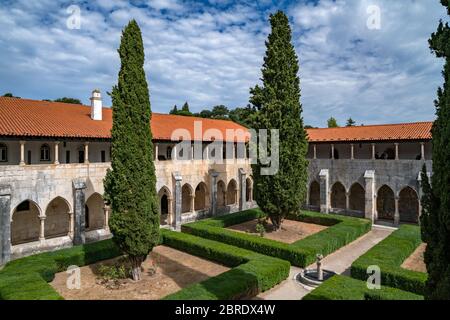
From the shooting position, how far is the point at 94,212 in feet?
75.7

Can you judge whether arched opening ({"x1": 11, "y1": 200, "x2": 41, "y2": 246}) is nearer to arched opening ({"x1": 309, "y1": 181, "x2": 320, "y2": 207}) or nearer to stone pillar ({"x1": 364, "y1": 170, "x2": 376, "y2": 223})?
arched opening ({"x1": 309, "y1": 181, "x2": 320, "y2": 207})

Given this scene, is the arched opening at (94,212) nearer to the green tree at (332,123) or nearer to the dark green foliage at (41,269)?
the dark green foliage at (41,269)

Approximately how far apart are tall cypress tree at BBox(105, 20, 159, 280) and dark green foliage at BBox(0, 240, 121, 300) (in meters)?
3.26

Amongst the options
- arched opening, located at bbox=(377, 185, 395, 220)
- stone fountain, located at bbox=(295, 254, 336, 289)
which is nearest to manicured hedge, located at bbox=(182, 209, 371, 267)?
stone fountain, located at bbox=(295, 254, 336, 289)

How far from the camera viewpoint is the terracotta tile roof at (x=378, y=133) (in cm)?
2367

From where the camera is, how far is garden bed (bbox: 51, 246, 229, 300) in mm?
11867

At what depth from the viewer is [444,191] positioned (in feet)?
20.6

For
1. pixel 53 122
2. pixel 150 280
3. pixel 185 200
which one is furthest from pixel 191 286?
pixel 185 200

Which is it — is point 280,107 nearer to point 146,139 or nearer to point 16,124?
point 146,139

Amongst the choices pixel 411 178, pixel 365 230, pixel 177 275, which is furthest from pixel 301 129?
pixel 177 275

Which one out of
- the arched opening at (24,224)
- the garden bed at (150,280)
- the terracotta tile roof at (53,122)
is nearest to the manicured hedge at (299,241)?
the garden bed at (150,280)

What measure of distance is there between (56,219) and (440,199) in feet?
76.5

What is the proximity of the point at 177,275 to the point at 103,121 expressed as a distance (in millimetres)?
14253

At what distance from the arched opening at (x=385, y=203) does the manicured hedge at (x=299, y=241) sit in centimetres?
661
